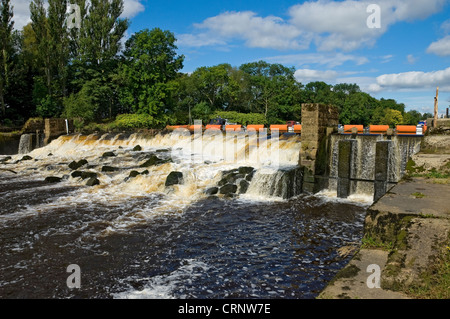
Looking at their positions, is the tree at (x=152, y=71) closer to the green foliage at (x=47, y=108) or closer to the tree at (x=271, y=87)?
the green foliage at (x=47, y=108)

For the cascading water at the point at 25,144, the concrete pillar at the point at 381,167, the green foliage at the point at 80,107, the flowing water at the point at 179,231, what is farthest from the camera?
the green foliage at the point at 80,107

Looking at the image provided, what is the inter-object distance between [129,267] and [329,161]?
39.4 ft

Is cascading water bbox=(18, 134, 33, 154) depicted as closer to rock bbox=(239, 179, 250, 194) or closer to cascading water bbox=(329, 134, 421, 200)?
rock bbox=(239, 179, 250, 194)

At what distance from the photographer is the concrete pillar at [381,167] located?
13992 millimetres

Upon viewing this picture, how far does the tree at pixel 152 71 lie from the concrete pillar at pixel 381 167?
29799 millimetres

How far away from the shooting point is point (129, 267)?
784 centimetres

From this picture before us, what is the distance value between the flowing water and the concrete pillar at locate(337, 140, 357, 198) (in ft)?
2.42

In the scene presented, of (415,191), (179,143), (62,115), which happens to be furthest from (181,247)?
(62,115)

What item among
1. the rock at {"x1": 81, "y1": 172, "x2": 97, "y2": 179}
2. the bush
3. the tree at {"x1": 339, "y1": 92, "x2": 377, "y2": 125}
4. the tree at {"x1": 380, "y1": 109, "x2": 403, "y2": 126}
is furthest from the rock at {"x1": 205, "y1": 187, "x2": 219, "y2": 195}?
the tree at {"x1": 380, "y1": 109, "x2": 403, "y2": 126}

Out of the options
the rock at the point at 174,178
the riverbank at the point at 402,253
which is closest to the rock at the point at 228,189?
the rock at the point at 174,178

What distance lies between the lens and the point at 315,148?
640 inches

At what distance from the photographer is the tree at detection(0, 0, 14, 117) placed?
38.8 meters

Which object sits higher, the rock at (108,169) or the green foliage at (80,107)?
the green foliage at (80,107)

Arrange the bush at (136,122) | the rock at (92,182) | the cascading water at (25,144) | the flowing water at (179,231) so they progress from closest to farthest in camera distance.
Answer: the flowing water at (179,231) → the rock at (92,182) → the cascading water at (25,144) → the bush at (136,122)
